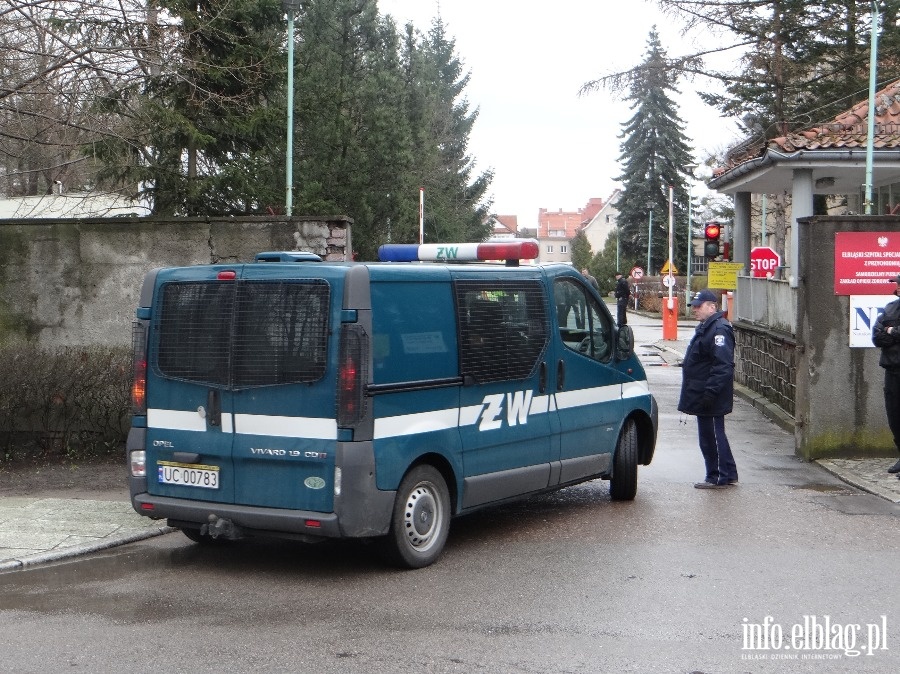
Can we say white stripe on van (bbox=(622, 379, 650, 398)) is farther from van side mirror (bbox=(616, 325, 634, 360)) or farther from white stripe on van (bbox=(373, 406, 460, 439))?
white stripe on van (bbox=(373, 406, 460, 439))

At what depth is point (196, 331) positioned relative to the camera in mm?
7492

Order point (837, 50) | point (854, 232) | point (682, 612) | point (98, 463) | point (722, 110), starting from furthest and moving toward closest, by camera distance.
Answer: point (722, 110) → point (837, 50) → point (854, 232) → point (98, 463) → point (682, 612)

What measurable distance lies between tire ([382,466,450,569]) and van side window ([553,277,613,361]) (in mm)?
2000

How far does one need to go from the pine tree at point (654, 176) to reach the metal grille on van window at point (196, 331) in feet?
255

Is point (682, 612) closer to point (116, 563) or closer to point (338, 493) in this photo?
point (338, 493)

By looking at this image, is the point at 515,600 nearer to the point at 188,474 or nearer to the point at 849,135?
the point at 188,474

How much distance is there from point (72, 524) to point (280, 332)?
284 cm

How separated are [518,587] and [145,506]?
8.68 feet

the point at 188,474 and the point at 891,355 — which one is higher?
the point at 891,355

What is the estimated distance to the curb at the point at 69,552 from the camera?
754 cm

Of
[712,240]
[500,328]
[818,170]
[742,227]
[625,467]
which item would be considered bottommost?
[625,467]

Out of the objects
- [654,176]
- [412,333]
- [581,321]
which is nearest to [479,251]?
[581,321]

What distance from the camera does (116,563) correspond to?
767 cm

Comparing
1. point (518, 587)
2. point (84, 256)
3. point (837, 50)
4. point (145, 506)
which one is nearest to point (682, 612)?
point (518, 587)
